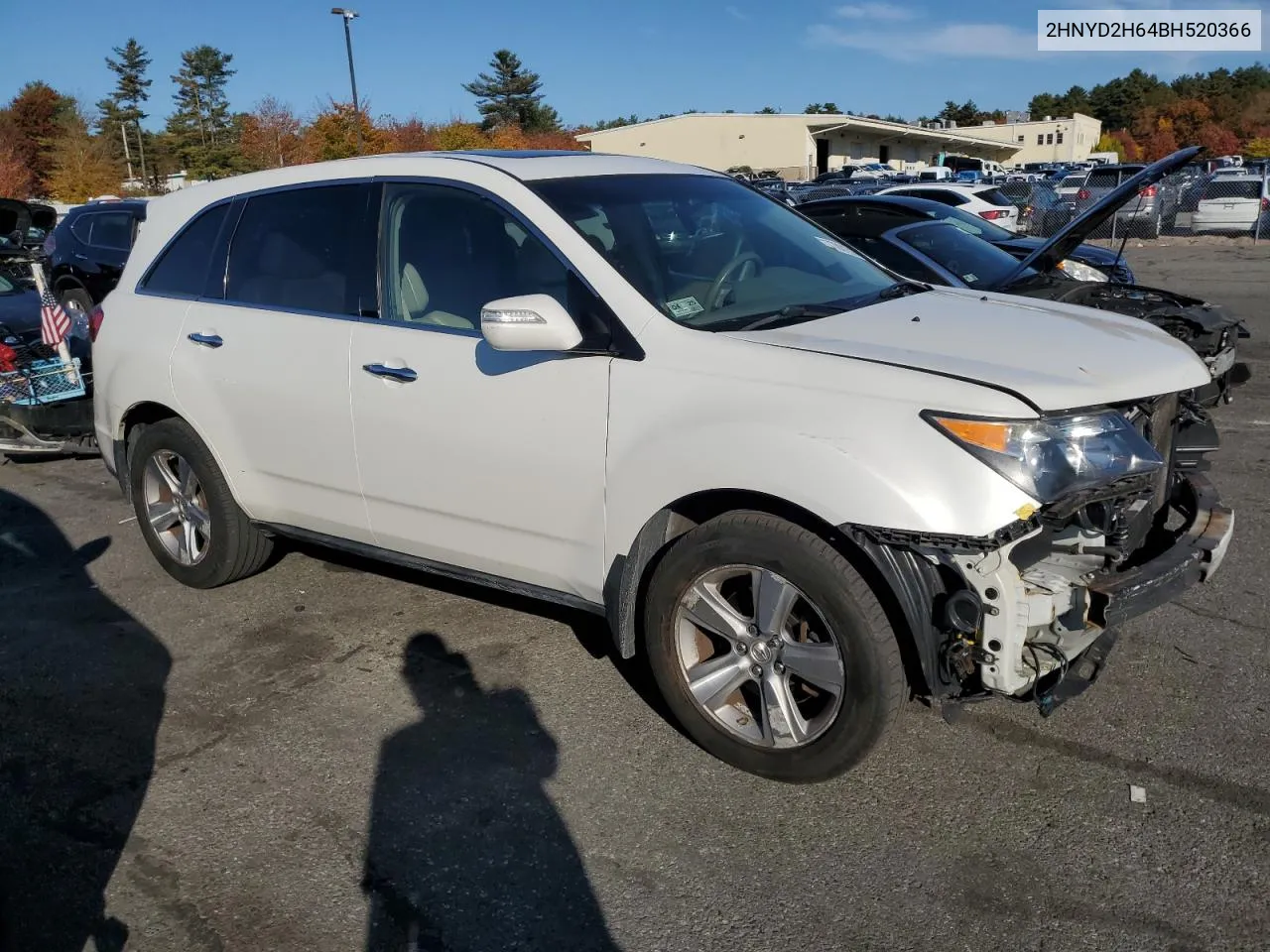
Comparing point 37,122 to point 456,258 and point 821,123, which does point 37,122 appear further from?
point 456,258

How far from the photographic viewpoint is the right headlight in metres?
2.85

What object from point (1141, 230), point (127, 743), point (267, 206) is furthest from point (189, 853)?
point (1141, 230)

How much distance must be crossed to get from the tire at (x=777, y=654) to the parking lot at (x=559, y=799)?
6.6 inches

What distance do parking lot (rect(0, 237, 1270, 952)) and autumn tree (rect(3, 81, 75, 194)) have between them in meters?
69.4

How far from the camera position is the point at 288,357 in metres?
4.34

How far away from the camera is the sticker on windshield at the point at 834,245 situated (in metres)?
4.49

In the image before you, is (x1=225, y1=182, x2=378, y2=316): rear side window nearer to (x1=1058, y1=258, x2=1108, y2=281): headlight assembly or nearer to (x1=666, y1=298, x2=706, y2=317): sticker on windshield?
(x1=666, y1=298, x2=706, y2=317): sticker on windshield

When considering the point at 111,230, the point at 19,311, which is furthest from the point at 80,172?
the point at 19,311

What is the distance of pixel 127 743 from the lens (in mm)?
3824

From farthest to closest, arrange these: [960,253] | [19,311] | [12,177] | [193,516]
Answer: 1. [12,177]
2. [19,311]
3. [960,253]
4. [193,516]

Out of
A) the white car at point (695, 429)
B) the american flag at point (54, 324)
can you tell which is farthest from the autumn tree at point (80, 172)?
the white car at point (695, 429)

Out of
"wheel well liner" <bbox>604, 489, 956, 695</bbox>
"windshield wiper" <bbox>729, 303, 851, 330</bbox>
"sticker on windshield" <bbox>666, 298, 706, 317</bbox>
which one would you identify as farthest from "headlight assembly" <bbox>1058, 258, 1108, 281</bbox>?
"wheel well liner" <bbox>604, 489, 956, 695</bbox>

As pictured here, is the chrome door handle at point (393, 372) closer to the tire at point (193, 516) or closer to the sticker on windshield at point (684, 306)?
the sticker on windshield at point (684, 306)

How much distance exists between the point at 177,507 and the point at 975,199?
18.7m
